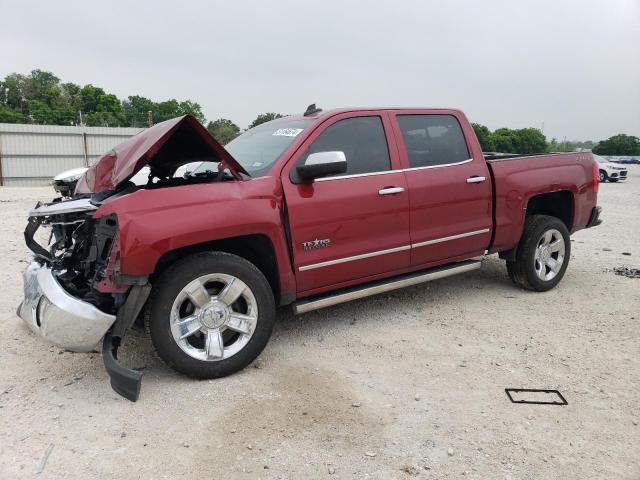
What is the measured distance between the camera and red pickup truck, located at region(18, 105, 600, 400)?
3217 mm

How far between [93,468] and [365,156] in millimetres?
2884

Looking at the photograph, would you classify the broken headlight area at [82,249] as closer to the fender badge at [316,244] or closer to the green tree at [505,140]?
the fender badge at [316,244]

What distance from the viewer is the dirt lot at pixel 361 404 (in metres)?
2.64

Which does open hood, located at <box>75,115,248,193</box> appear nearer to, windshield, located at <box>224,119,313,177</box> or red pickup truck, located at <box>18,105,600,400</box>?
red pickup truck, located at <box>18,105,600,400</box>

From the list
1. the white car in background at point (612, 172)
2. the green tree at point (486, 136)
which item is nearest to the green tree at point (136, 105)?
the green tree at point (486, 136)

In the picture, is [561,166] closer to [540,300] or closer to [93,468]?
[540,300]

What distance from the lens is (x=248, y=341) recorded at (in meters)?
3.56

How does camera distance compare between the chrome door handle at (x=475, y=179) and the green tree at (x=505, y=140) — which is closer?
the chrome door handle at (x=475, y=179)

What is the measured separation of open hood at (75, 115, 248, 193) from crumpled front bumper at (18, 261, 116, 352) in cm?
77

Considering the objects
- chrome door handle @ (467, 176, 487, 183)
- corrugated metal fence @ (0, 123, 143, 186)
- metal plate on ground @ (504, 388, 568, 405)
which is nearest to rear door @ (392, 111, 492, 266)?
chrome door handle @ (467, 176, 487, 183)

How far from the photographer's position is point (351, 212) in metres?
4.00

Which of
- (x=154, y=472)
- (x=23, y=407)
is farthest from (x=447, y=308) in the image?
(x=23, y=407)

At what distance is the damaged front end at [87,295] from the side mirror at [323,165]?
1.34 metres

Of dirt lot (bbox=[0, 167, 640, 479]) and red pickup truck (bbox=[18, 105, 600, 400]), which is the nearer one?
dirt lot (bbox=[0, 167, 640, 479])
